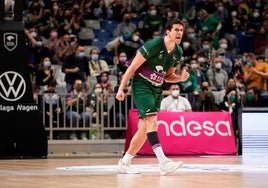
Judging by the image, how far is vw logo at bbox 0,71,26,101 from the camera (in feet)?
49.6

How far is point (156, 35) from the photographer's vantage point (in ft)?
75.3

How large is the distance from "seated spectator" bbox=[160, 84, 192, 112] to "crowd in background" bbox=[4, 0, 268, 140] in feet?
0.46

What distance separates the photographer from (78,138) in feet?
59.3

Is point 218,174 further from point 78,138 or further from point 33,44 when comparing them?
point 33,44

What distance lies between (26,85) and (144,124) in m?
5.84

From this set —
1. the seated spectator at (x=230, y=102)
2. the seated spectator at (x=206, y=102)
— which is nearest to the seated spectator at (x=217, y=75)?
the seated spectator at (x=230, y=102)

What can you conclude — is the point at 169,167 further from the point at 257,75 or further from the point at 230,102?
the point at 257,75

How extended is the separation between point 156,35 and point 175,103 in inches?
221

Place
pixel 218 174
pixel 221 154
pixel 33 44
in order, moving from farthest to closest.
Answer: pixel 33 44
pixel 221 154
pixel 218 174

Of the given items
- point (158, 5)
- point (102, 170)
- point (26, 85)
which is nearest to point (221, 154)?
point (26, 85)

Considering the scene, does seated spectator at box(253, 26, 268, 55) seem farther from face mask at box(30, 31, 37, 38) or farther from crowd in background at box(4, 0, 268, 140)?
face mask at box(30, 31, 37, 38)

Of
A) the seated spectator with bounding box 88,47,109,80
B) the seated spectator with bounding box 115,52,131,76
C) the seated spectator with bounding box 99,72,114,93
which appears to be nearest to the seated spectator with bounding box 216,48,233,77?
the seated spectator with bounding box 115,52,131,76

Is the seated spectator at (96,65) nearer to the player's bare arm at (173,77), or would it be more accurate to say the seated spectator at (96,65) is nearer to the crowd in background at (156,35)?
the crowd in background at (156,35)

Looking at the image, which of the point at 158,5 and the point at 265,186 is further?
the point at 158,5
